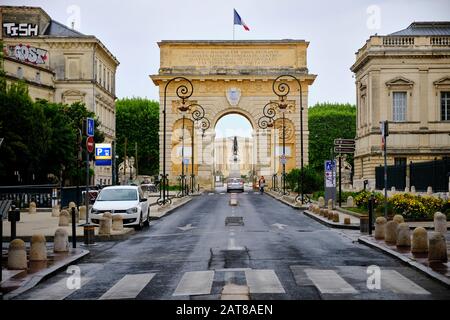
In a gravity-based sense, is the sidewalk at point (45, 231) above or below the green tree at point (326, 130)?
below

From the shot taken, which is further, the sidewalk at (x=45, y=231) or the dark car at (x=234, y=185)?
the dark car at (x=234, y=185)

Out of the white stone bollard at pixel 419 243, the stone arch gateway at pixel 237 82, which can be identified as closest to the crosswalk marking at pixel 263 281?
the white stone bollard at pixel 419 243

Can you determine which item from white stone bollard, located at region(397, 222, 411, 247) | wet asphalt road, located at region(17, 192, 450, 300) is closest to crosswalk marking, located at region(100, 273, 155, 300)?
wet asphalt road, located at region(17, 192, 450, 300)

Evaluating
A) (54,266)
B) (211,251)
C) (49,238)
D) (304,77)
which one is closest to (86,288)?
(54,266)

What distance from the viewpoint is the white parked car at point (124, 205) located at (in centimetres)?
2666

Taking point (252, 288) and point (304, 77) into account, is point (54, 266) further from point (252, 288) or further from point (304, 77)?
point (304, 77)

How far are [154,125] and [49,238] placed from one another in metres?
80.9

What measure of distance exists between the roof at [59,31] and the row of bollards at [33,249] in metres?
65.0

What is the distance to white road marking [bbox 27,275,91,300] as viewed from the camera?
11.7 m

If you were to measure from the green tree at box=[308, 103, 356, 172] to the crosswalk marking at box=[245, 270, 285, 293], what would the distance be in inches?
3523

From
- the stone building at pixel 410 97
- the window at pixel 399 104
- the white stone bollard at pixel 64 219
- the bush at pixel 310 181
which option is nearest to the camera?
the white stone bollard at pixel 64 219

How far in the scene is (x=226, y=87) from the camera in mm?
83188

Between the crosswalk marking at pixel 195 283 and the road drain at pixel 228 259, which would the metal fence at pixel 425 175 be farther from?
the crosswalk marking at pixel 195 283

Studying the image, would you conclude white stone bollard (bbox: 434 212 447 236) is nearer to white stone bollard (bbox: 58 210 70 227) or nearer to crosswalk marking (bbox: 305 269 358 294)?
crosswalk marking (bbox: 305 269 358 294)
